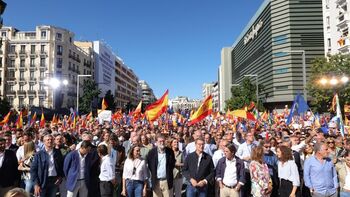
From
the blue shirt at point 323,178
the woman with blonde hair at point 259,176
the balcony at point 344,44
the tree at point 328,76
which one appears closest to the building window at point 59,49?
the balcony at point 344,44

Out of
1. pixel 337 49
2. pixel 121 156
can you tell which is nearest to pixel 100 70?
pixel 337 49

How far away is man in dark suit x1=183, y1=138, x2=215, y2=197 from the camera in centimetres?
665

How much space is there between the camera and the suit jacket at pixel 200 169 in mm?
6680

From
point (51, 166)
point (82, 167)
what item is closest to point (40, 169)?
point (51, 166)

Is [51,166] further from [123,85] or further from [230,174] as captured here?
[123,85]

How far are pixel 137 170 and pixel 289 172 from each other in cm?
302

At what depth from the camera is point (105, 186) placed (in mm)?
6910

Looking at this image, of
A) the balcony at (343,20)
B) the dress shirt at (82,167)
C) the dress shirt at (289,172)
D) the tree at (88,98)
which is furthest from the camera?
the tree at (88,98)

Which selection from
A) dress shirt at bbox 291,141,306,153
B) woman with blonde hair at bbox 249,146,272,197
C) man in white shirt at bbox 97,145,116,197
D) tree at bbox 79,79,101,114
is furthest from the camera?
tree at bbox 79,79,101,114

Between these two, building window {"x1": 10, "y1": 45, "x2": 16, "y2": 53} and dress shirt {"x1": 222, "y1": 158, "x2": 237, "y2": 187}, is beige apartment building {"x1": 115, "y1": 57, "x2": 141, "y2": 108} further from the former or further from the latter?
dress shirt {"x1": 222, "y1": 158, "x2": 237, "y2": 187}

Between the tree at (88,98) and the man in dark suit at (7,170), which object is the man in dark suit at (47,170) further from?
the tree at (88,98)

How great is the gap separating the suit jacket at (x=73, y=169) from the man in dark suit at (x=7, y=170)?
0.95 m

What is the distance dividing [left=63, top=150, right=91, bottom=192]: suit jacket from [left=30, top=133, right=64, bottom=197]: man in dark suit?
24cm

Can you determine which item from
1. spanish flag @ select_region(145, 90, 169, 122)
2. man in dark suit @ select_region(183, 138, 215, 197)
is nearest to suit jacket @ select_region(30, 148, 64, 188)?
man in dark suit @ select_region(183, 138, 215, 197)
